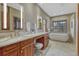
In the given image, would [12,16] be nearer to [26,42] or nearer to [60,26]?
[26,42]

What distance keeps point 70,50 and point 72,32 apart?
0.30 meters

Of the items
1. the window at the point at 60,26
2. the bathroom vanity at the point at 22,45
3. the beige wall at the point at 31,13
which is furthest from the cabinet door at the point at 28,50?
the window at the point at 60,26

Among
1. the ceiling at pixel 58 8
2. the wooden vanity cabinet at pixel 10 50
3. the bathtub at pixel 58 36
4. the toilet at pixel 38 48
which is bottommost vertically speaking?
the toilet at pixel 38 48

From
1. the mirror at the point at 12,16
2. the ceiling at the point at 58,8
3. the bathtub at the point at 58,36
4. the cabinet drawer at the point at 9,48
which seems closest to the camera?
the cabinet drawer at the point at 9,48

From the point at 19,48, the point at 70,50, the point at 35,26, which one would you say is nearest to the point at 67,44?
the point at 70,50

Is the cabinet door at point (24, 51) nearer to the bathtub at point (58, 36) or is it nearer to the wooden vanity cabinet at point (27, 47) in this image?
the wooden vanity cabinet at point (27, 47)

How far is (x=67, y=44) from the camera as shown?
1.76 m

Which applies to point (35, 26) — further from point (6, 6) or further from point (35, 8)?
point (6, 6)

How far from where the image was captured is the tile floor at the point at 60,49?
1.69 m

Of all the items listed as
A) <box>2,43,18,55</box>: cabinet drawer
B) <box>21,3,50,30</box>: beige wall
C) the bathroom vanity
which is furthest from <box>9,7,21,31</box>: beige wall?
<box>2,43,18,55</box>: cabinet drawer

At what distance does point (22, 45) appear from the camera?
155cm

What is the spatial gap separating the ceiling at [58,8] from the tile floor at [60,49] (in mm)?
506

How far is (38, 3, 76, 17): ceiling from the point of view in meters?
1.68

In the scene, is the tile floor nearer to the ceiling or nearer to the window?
the window
